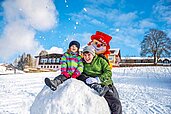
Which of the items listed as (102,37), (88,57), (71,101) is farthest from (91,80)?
(102,37)

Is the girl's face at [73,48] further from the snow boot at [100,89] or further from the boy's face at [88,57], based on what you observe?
the snow boot at [100,89]

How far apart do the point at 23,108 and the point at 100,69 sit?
13.4ft

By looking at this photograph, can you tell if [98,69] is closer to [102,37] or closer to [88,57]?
[88,57]

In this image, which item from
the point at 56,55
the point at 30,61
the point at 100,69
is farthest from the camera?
the point at 30,61

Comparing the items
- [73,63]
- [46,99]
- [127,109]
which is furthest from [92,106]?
[127,109]

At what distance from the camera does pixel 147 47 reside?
39312 mm

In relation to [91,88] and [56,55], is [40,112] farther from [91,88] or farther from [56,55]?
[56,55]

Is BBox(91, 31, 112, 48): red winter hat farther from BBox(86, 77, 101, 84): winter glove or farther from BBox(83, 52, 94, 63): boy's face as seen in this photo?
BBox(86, 77, 101, 84): winter glove

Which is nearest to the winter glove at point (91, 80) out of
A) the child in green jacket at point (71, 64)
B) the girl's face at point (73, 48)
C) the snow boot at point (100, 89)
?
the snow boot at point (100, 89)

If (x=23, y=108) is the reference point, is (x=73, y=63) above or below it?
above

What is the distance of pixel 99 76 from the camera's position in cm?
347

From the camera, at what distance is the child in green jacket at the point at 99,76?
10.7 feet

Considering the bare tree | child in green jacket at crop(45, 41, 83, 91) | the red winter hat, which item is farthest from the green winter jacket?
the bare tree

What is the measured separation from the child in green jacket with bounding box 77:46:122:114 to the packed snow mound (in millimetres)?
209
